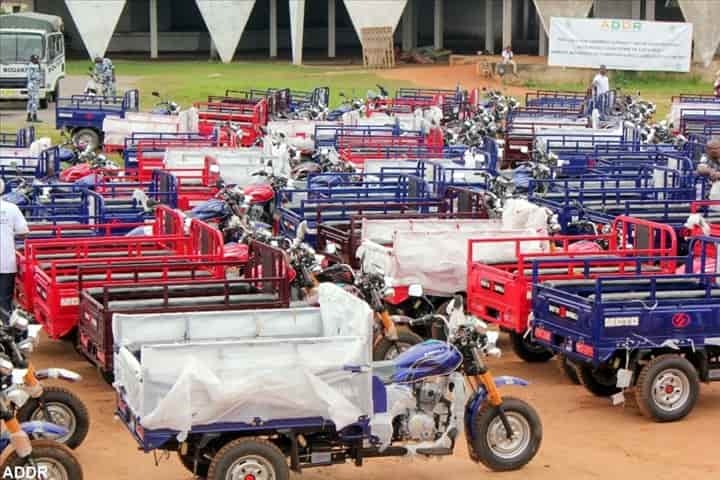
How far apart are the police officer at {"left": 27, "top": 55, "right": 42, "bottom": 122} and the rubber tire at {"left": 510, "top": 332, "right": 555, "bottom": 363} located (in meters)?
25.4

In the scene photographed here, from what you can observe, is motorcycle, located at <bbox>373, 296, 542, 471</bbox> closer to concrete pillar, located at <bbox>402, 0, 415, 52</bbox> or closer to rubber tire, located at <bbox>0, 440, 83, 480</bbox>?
rubber tire, located at <bbox>0, 440, 83, 480</bbox>

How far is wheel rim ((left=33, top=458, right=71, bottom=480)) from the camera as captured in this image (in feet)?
30.0

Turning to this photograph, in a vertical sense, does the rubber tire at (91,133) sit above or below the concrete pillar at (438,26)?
below

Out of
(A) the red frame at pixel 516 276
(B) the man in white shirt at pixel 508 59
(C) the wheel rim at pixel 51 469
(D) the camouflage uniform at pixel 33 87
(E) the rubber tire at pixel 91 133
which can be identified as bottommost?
(C) the wheel rim at pixel 51 469

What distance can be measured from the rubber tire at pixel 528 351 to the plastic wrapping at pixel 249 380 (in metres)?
4.39

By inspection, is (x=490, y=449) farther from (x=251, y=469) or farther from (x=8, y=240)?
(x=8, y=240)

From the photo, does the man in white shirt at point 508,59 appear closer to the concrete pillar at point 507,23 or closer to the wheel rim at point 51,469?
the concrete pillar at point 507,23

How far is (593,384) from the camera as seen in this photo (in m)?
12.9

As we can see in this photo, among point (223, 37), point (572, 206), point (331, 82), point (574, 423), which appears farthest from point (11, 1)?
point (574, 423)

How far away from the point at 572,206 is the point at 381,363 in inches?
327

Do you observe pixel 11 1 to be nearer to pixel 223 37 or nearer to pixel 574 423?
pixel 223 37

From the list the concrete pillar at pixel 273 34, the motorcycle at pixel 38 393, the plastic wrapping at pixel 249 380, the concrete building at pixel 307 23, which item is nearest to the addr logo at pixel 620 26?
the concrete building at pixel 307 23

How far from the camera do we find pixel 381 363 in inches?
407

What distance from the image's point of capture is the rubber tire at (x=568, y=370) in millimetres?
13281
